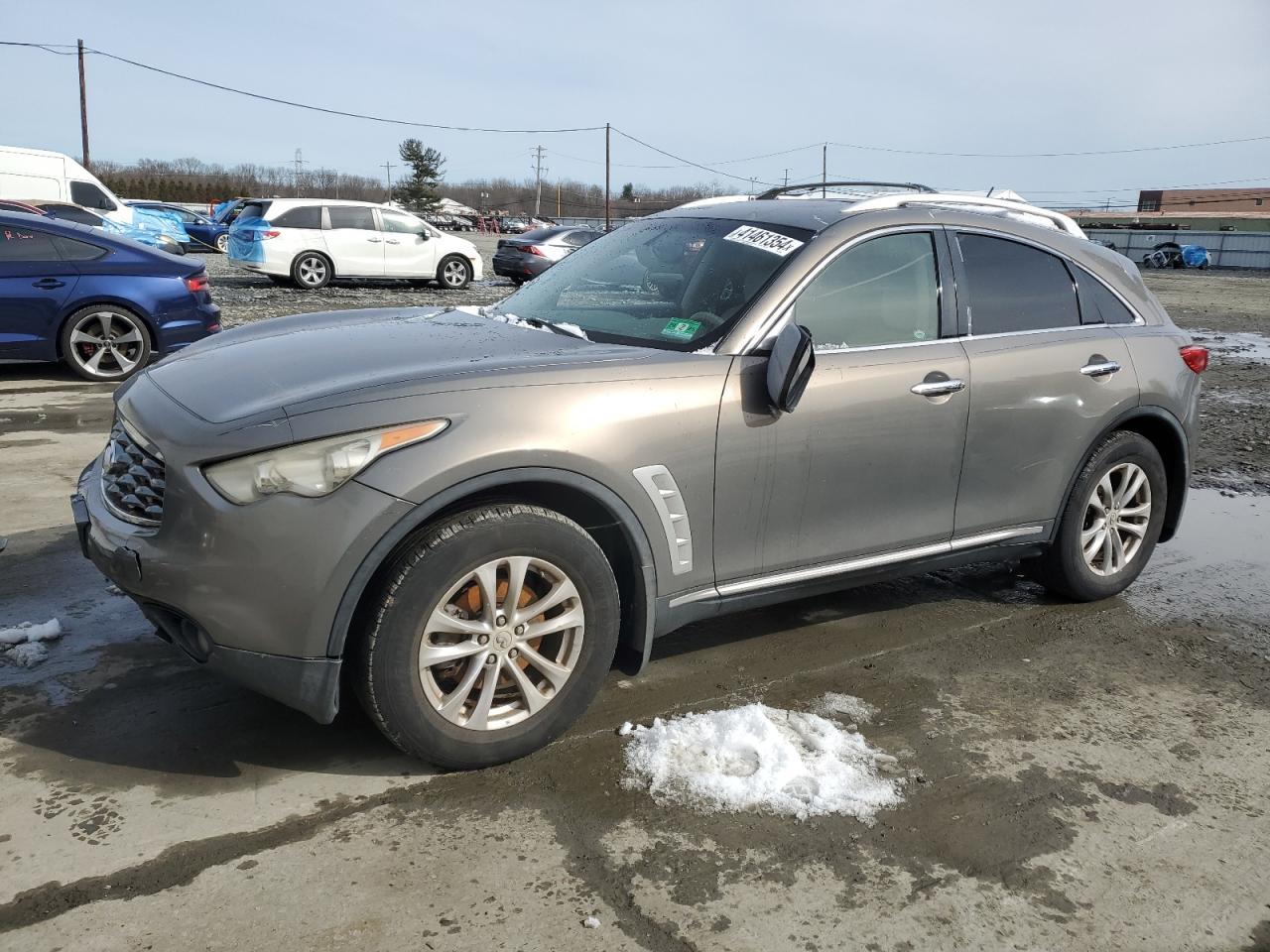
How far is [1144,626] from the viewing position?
4.59 metres

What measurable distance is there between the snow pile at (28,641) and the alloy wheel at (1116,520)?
4163mm

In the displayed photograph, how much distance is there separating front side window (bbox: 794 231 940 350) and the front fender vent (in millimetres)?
825

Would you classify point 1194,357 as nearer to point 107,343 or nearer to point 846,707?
point 846,707

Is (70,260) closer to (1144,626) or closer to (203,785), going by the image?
(203,785)

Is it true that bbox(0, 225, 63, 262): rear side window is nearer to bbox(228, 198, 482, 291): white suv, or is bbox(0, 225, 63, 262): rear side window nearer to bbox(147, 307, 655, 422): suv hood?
bbox(147, 307, 655, 422): suv hood

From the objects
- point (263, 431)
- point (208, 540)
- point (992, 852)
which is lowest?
point (992, 852)

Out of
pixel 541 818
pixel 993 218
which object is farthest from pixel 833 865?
pixel 993 218

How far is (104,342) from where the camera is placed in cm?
930

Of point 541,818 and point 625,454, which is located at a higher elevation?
point 625,454

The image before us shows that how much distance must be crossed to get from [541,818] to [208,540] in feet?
3.82

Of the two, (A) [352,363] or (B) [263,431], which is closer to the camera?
(B) [263,431]

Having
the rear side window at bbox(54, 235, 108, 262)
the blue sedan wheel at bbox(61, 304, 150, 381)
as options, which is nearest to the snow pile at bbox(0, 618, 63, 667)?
the blue sedan wheel at bbox(61, 304, 150, 381)

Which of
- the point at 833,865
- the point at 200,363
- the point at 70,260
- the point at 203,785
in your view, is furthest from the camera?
the point at 70,260

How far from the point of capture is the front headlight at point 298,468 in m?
2.76
